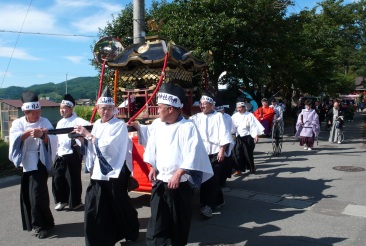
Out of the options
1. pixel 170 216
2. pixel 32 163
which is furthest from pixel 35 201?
pixel 170 216

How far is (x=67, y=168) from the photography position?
19.6 feet

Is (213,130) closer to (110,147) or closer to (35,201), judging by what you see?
(110,147)

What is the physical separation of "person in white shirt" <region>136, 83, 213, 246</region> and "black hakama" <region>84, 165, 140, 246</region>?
0.54 m

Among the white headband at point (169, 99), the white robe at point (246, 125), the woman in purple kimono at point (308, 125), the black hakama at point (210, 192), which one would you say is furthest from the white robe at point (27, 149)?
the woman in purple kimono at point (308, 125)

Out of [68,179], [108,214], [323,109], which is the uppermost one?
[323,109]

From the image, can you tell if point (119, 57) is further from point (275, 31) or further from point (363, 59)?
point (363, 59)

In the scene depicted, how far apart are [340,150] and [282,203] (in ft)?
23.8

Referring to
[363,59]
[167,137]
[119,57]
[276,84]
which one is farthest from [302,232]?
[363,59]

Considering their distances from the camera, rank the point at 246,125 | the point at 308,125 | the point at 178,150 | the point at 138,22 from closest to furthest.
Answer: the point at 178,150, the point at 246,125, the point at 138,22, the point at 308,125

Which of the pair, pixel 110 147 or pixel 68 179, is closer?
pixel 110 147

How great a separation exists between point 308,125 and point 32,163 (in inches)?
383

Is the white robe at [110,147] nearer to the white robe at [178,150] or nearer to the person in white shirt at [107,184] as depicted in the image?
the person in white shirt at [107,184]

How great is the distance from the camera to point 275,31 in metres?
15.1

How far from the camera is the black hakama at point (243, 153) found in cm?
850
